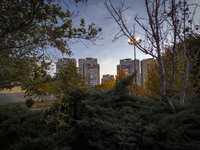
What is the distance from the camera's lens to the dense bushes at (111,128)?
1.95 meters

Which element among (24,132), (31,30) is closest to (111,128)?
(24,132)

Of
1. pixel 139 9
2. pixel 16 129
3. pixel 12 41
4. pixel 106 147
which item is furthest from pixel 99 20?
pixel 16 129

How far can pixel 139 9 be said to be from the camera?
293cm

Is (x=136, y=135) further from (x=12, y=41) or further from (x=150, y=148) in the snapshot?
(x=12, y=41)

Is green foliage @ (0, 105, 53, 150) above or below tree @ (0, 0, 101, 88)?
below

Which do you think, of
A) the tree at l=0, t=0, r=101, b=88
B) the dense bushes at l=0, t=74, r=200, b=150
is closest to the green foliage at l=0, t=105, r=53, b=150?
the dense bushes at l=0, t=74, r=200, b=150

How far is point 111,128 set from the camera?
7.50 ft

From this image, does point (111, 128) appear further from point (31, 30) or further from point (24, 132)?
point (31, 30)

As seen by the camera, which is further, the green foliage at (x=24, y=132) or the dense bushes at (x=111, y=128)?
the green foliage at (x=24, y=132)

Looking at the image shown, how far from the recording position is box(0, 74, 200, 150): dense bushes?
1952 mm

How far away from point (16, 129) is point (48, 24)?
3423mm

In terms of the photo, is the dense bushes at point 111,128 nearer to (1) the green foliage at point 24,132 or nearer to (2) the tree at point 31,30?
(1) the green foliage at point 24,132

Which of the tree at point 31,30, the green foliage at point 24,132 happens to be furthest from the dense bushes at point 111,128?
the tree at point 31,30

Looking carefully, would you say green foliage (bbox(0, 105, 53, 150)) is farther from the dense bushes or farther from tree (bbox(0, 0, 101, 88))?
tree (bbox(0, 0, 101, 88))
